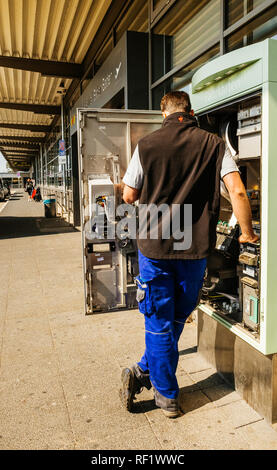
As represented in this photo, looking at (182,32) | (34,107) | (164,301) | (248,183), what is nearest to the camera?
(164,301)

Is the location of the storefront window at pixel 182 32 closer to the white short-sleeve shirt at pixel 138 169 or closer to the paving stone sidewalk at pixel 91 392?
the white short-sleeve shirt at pixel 138 169

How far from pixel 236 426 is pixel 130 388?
0.72 meters

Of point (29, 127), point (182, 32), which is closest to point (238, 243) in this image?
point (182, 32)

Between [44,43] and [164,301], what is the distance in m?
8.05

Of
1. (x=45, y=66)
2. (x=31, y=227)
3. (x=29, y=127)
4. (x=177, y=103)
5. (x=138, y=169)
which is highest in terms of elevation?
(x=29, y=127)

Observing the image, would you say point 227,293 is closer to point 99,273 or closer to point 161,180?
point 161,180

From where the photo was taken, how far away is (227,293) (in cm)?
325

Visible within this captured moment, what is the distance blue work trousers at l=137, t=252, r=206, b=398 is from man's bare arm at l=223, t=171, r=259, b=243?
1.18 feet

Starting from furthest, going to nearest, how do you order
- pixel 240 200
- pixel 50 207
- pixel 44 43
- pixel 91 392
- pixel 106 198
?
pixel 50 207 < pixel 44 43 < pixel 106 198 < pixel 91 392 < pixel 240 200

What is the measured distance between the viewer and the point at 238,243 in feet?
9.46

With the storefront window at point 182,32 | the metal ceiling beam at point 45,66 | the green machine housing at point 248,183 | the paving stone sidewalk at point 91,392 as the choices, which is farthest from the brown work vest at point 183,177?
the metal ceiling beam at point 45,66

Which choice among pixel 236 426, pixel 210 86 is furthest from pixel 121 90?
pixel 236 426

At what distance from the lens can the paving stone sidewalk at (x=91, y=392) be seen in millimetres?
2316

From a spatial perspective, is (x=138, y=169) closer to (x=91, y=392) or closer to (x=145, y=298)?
(x=145, y=298)
